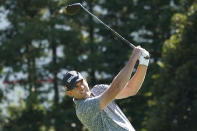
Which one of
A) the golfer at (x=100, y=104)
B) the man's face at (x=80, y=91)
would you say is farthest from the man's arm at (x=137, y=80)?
the man's face at (x=80, y=91)

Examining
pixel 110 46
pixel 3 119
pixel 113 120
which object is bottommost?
pixel 3 119

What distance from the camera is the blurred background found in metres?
21.0

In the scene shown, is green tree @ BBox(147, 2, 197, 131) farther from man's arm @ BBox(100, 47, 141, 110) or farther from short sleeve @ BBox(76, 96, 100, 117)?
man's arm @ BBox(100, 47, 141, 110)

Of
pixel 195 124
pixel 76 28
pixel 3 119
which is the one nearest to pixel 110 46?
pixel 76 28

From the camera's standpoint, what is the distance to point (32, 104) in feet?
69.8

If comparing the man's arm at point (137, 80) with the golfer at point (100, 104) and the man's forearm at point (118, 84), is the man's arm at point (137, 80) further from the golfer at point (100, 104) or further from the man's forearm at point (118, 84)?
the man's forearm at point (118, 84)

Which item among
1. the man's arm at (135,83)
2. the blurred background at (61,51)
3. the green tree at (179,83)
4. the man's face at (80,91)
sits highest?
the man's face at (80,91)

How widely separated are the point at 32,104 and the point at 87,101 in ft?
53.6

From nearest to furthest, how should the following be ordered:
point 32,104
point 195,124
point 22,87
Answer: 1. point 195,124
2. point 32,104
3. point 22,87

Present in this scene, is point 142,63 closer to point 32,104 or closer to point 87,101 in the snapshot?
point 87,101

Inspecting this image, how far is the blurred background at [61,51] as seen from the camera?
21.0 m

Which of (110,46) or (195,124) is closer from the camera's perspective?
(195,124)

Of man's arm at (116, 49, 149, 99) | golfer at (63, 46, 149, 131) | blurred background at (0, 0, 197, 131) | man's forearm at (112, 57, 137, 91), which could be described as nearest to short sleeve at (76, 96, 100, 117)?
golfer at (63, 46, 149, 131)

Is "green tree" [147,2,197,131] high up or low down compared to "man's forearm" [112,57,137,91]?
down
